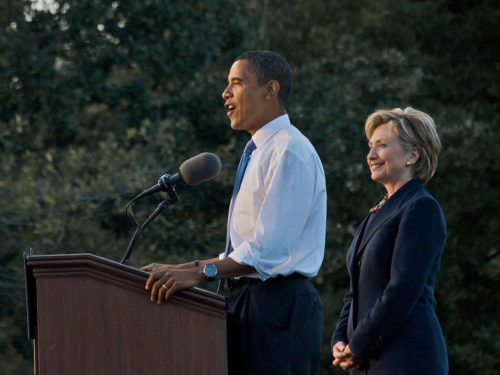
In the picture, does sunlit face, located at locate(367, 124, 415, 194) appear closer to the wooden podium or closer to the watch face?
the watch face

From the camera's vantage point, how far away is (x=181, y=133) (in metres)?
9.88

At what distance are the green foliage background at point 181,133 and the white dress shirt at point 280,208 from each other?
4662 mm

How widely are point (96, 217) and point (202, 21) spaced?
254 cm

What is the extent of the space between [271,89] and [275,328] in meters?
0.85

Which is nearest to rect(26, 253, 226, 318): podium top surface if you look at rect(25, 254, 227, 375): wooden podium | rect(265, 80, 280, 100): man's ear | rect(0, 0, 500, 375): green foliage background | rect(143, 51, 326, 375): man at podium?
rect(25, 254, 227, 375): wooden podium

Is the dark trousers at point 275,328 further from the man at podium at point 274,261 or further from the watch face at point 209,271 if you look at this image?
the watch face at point 209,271

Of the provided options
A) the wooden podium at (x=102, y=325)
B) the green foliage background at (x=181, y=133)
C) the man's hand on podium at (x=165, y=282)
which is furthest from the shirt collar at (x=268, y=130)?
the green foliage background at (x=181, y=133)

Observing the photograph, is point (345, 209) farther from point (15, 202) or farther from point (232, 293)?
point (232, 293)

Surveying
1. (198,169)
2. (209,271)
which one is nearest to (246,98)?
(198,169)

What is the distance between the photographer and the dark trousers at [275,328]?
3479 mm

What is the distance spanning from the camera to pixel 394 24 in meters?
13.6

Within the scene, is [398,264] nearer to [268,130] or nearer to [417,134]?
[417,134]

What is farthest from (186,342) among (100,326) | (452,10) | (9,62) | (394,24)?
(452,10)

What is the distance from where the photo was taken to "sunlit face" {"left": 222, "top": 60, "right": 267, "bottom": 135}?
12.4ft
